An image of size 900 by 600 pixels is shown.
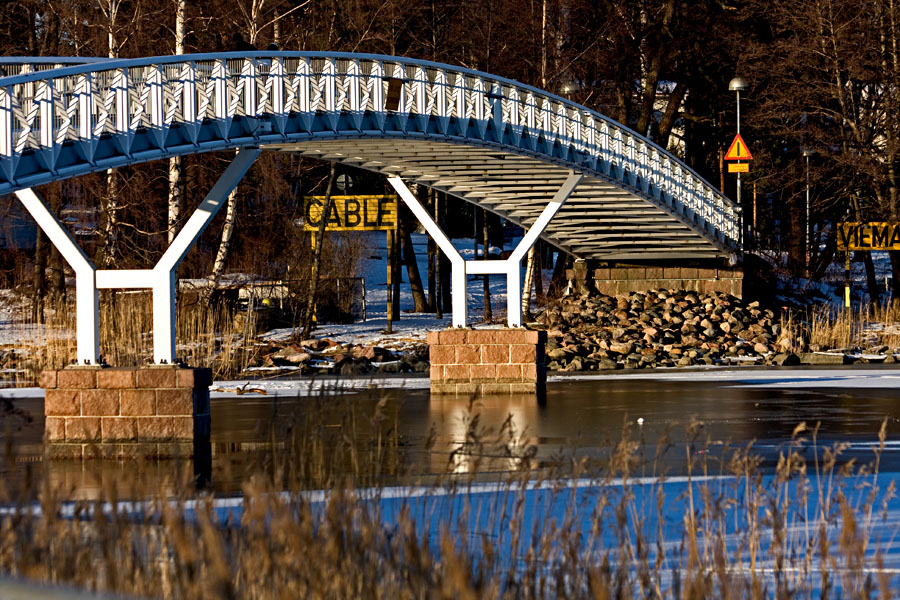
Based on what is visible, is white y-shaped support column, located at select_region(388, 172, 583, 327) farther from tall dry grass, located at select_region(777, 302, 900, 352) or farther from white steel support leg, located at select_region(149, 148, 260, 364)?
tall dry grass, located at select_region(777, 302, 900, 352)

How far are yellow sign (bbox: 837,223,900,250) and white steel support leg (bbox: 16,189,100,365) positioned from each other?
968 inches

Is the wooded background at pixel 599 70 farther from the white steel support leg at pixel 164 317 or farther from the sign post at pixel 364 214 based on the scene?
the white steel support leg at pixel 164 317

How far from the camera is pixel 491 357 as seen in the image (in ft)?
82.3

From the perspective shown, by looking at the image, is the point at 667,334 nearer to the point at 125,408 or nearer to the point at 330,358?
the point at 330,358

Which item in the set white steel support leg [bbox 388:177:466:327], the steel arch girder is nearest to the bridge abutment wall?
the steel arch girder

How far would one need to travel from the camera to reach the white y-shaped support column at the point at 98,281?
1652 centimetres

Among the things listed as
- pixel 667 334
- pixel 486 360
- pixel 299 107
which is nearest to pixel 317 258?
pixel 667 334

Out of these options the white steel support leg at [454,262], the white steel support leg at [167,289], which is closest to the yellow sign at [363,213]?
the white steel support leg at [454,262]

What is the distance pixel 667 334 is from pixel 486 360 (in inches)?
492

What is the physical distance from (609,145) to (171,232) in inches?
355

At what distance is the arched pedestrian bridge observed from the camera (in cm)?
1642

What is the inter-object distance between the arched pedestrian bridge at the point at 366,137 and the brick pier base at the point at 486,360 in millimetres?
866

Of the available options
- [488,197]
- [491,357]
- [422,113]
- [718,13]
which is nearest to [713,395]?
[491,357]

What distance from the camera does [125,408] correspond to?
1633 cm
